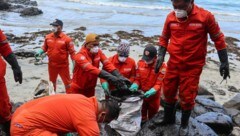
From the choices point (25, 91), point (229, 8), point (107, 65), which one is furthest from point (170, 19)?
point (229, 8)

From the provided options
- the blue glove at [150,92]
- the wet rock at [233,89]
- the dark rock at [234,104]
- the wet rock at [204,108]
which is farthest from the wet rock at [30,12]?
the blue glove at [150,92]

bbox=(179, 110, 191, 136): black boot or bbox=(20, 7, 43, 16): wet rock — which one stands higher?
bbox=(179, 110, 191, 136): black boot

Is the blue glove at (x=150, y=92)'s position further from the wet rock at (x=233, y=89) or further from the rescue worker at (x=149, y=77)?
the wet rock at (x=233, y=89)

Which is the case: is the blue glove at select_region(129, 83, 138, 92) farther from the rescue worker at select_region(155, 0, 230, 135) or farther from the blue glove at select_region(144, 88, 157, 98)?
the rescue worker at select_region(155, 0, 230, 135)

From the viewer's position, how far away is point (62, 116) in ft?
11.6

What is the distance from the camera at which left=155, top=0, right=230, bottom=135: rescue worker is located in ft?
13.5

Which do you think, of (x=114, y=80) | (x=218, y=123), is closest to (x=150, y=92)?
(x=114, y=80)

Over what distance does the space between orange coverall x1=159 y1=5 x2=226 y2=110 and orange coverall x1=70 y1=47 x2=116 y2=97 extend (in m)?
1.20

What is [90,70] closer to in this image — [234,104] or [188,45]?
[188,45]

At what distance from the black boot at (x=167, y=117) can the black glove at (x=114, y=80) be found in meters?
0.67

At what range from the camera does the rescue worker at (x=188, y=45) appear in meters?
4.12

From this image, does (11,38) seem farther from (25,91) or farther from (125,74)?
(125,74)

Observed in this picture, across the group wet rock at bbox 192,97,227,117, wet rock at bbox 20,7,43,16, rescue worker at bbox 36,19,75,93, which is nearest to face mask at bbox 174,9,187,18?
wet rock at bbox 192,97,227,117

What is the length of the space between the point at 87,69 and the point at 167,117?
1416 millimetres
